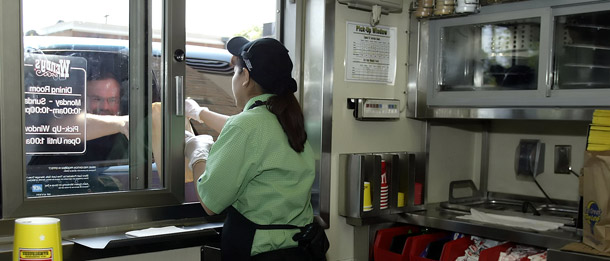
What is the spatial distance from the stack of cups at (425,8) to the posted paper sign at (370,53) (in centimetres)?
14

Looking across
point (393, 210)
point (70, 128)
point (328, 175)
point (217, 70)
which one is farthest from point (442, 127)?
point (70, 128)

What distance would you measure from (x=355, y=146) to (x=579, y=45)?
108 centimetres

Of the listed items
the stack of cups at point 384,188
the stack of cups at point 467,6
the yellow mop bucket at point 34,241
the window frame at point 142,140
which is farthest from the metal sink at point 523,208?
the yellow mop bucket at point 34,241

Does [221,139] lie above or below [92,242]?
above

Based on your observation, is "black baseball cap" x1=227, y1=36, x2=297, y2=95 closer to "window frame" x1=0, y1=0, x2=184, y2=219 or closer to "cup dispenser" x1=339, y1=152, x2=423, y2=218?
"window frame" x1=0, y1=0, x2=184, y2=219

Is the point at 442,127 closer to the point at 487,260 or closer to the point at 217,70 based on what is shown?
the point at 487,260

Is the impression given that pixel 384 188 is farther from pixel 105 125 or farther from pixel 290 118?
pixel 105 125

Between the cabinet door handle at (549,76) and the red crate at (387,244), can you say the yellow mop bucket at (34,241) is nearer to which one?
the red crate at (387,244)

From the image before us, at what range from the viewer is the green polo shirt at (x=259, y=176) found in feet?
6.23

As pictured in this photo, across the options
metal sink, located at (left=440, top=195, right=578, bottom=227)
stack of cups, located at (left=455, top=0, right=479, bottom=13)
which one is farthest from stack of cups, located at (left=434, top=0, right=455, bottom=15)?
metal sink, located at (left=440, top=195, right=578, bottom=227)

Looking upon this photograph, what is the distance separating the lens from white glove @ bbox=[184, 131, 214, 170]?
8.11 ft

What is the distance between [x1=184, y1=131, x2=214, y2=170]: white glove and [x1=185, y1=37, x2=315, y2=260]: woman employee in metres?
0.44

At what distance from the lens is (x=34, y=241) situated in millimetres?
1226

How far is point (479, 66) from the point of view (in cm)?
312
